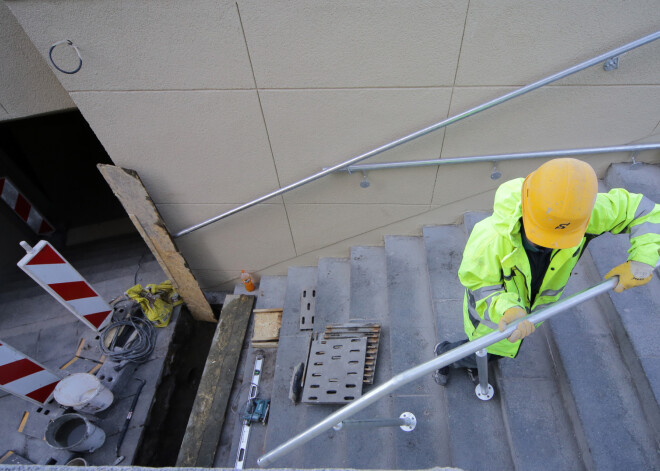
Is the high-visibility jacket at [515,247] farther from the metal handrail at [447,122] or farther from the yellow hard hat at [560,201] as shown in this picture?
the metal handrail at [447,122]

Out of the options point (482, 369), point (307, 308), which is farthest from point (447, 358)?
point (307, 308)

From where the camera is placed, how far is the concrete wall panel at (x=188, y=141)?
111 inches

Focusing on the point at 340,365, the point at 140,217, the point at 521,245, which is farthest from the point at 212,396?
the point at 521,245

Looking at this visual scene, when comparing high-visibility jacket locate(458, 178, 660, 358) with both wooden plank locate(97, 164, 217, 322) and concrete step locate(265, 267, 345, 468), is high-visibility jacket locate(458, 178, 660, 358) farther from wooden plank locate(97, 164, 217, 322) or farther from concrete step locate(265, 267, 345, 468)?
wooden plank locate(97, 164, 217, 322)

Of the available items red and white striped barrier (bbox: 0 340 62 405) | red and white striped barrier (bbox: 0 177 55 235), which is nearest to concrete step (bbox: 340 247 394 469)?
red and white striped barrier (bbox: 0 340 62 405)

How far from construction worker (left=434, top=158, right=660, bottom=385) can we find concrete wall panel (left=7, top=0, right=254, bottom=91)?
75.1 inches

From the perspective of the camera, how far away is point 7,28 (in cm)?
283

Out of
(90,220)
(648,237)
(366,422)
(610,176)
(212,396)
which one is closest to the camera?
(648,237)

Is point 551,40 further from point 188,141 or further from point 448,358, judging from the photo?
point 188,141

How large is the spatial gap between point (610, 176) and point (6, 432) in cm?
577

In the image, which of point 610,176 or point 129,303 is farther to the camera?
point 129,303

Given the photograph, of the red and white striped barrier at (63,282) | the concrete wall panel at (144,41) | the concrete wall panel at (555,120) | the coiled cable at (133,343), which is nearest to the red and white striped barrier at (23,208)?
the red and white striped barrier at (63,282)

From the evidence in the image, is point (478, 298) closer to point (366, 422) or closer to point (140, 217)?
point (366, 422)

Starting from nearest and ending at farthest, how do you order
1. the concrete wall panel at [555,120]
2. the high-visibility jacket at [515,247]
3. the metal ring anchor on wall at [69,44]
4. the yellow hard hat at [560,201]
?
1. the yellow hard hat at [560,201]
2. the high-visibility jacket at [515,247]
3. the metal ring anchor on wall at [69,44]
4. the concrete wall panel at [555,120]
